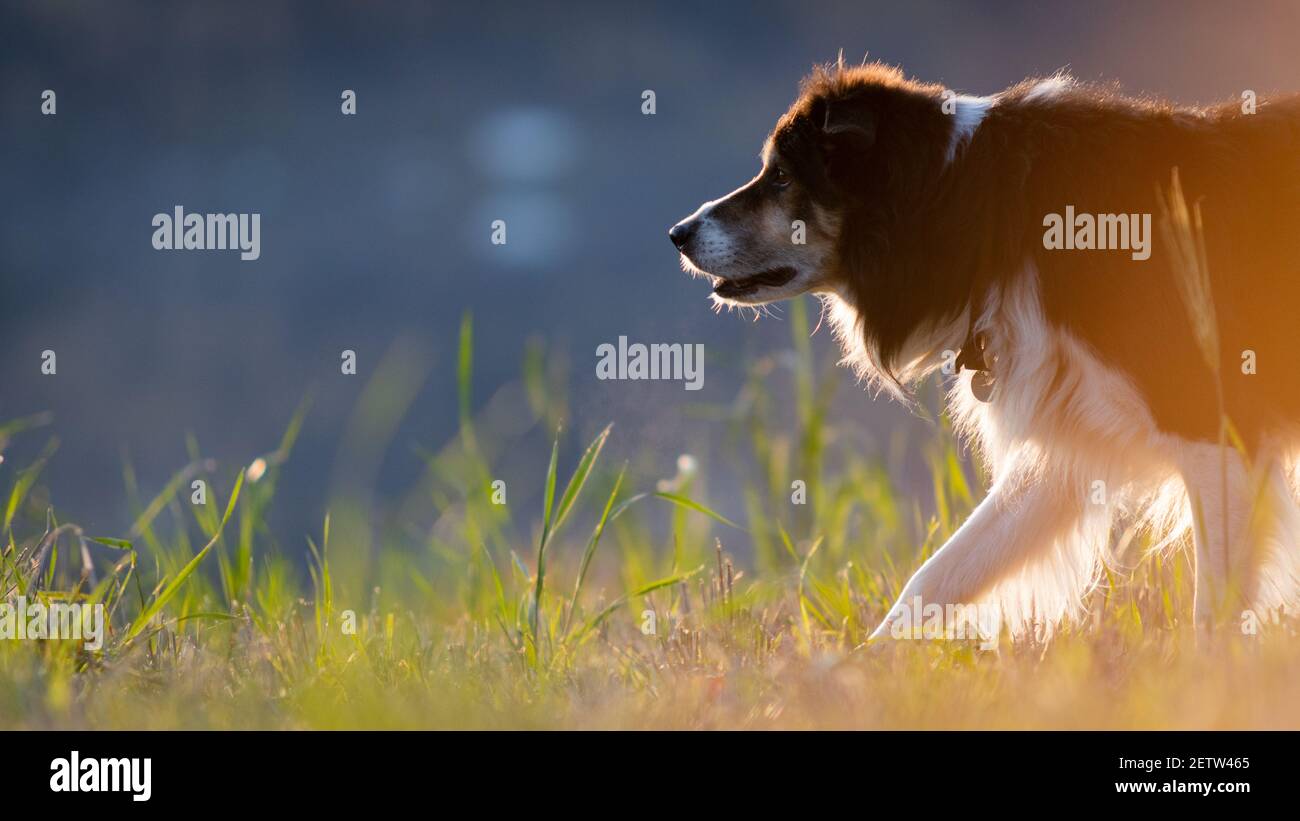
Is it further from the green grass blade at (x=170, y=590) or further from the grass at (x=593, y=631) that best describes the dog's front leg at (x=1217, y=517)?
the green grass blade at (x=170, y=590)

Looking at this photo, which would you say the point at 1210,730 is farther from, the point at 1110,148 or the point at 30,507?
the point at 30,507

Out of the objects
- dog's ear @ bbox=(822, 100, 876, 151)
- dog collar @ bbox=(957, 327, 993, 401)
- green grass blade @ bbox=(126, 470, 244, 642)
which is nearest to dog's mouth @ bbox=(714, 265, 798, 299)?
dog's ear @ bbox=(822, 100, 876, 151)

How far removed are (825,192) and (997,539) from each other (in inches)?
53.4

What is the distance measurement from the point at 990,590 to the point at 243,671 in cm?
240

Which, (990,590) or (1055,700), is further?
(990,590)

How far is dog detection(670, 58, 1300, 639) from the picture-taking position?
327 centimetres

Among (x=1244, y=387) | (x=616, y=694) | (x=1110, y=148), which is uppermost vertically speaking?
(x=1110, y=148)

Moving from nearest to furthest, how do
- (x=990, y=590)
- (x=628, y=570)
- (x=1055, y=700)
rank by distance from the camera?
(x=1055, y=700) → (x=990, y=590) → (x=628, y=570)

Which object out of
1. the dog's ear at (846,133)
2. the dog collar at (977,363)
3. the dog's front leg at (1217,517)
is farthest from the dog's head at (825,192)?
the dog's front leg at (1217,517)

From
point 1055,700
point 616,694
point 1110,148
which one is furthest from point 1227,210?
point 616,694

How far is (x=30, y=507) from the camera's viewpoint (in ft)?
12.5

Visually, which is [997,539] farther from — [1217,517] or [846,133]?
[846,133]

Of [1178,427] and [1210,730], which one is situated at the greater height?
[1178,427]

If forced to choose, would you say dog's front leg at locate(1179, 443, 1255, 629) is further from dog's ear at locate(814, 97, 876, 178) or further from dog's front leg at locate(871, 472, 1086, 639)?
dog's ear at locate(814, 97, 876, 178)
